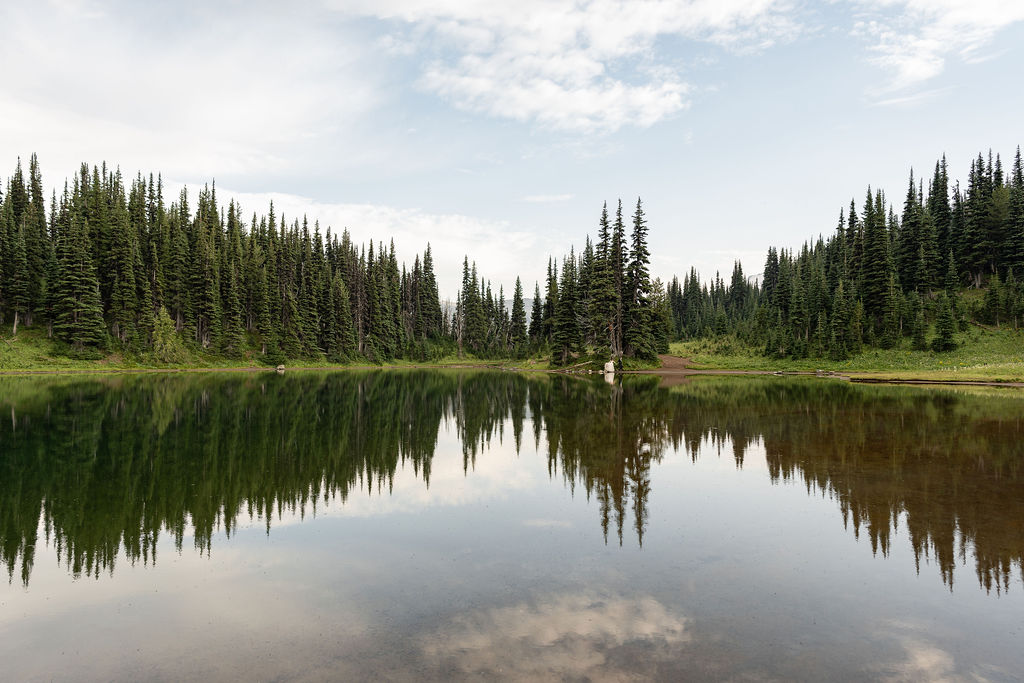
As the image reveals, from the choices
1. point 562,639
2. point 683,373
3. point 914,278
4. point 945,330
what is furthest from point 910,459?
point 914,278

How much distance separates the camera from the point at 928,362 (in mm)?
63469

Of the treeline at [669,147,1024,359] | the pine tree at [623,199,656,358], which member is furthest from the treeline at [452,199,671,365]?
the treeline at [669,147,1024,359]

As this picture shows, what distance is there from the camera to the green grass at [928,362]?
53.1 metres

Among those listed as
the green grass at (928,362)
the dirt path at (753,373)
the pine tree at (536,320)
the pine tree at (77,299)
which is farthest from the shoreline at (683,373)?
the pine tree at (536,320)

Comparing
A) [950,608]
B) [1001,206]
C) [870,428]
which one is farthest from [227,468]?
[1001,206]

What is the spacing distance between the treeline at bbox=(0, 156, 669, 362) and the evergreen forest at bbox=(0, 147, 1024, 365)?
285mm

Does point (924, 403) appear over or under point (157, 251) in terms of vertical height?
under

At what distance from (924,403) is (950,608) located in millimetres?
30662

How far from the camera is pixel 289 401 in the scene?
117ft

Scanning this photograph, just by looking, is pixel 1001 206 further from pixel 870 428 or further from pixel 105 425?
pixel 105 425

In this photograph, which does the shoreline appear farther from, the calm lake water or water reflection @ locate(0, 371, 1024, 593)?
the calm lake water

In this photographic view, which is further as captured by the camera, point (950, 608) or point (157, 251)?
point (157, 251)

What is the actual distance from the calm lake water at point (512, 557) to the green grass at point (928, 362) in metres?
40.1

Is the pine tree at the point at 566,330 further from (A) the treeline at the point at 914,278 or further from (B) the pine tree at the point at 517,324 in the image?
(B) the pine tree at the point at 517,324
